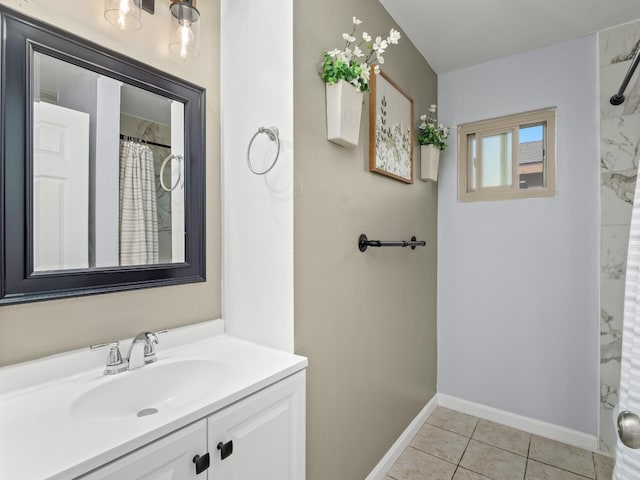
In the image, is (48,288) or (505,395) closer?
(48,288)

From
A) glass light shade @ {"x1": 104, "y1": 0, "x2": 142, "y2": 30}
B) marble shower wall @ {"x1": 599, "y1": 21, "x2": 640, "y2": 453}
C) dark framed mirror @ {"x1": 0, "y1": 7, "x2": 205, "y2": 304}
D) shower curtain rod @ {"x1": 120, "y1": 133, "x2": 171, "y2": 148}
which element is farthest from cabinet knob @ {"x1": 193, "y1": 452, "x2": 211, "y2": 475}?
marble shower wall @ {"x1": 599, "y1": 21, "x2": 640, "y2": 453}

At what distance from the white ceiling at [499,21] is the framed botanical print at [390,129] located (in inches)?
15.6

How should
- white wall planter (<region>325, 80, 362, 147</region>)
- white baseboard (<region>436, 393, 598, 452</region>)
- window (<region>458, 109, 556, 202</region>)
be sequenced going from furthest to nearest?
window (<region>458, 109, 556, 202</region>) < white baseboard (<region>436, 393, 598, 452</region>) < white wall planter (<region>325, 80, 362, 147</region>)

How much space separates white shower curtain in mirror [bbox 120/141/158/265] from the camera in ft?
3.84

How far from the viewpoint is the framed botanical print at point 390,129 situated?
1.72m

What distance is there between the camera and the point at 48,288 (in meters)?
0.99

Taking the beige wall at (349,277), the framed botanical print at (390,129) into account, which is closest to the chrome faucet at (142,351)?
the beige wall at (349,277)

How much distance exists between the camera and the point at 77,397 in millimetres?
919

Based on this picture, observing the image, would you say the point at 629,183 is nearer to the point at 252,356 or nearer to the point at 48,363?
the point at 252,356

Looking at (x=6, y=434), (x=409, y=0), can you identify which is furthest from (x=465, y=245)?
(x=6, y=434)

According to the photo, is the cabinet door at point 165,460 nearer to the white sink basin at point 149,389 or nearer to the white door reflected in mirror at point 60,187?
the white sink basin at point 149,389

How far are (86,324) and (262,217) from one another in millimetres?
678

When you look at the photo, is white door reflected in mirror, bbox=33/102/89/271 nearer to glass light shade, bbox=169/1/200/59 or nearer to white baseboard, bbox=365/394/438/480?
glass light shade, bbox=169/1/200/59

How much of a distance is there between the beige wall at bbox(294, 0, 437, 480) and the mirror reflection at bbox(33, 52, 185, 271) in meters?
0.49
